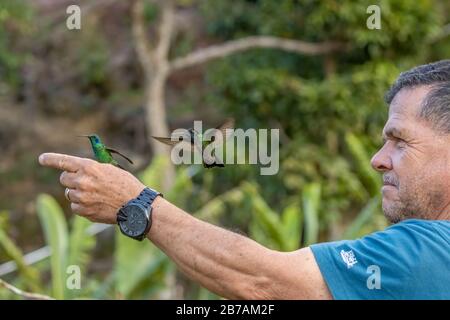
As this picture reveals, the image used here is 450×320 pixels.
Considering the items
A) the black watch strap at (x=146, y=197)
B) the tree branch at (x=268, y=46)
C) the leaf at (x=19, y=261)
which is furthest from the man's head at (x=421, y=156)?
the tree branch at (x=268, y=46)

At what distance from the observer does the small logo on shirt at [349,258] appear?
220cm

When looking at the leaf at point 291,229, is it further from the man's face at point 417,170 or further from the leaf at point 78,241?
the man's face at point 417,170

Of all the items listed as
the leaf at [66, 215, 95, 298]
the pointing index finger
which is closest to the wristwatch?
the pointing index finger

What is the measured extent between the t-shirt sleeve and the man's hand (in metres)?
0.55

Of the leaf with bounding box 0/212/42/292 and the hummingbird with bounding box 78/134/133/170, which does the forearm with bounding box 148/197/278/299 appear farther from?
the leaf with bounding box 0/212/42/292

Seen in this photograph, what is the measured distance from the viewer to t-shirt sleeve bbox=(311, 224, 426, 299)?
7.07ft

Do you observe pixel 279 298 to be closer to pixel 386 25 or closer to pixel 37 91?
pixel 386 25

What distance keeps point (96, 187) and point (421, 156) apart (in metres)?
0.96

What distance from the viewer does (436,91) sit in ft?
8.10

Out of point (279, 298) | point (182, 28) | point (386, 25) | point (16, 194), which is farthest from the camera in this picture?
point (182, 28)

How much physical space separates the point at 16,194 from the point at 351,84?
21.6 ft

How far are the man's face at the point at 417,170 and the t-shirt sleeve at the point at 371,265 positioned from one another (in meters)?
0.21

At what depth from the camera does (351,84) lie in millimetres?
10125

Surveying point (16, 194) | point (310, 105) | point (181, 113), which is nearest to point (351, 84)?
point (310, 105)
